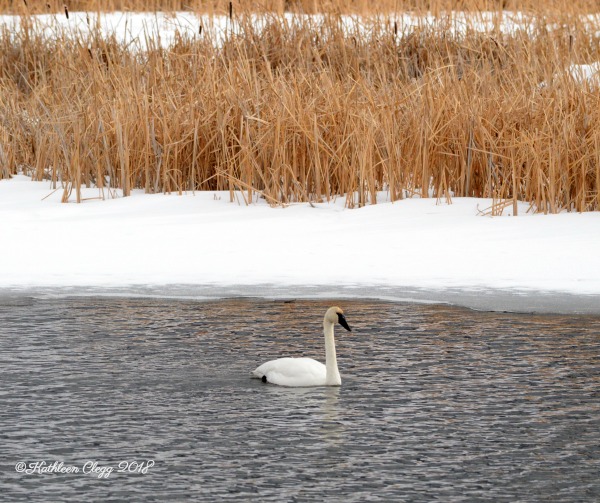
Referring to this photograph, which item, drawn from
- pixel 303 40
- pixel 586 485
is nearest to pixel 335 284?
pixel 586 485

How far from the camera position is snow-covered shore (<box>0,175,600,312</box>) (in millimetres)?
7934

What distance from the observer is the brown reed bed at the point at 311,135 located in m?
10.1

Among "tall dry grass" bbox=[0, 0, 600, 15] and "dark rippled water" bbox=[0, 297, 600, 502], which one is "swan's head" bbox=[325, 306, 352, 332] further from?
"tall dry grass" bbox=[0, 0, 600, 15]

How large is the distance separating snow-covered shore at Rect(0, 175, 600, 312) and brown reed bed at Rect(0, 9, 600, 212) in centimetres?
31

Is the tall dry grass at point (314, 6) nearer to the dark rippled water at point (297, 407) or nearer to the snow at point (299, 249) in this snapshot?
the snow at point (299, 249)

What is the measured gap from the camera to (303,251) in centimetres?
903

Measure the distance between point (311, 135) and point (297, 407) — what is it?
5543mm

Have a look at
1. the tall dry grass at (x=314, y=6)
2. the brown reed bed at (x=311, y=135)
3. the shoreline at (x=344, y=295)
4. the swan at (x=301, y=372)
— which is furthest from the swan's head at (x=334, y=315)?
the tall dry grass at (x=314, y=6)

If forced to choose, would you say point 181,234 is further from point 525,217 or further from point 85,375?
point 85,375

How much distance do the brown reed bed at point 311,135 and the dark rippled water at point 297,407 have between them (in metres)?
3.17

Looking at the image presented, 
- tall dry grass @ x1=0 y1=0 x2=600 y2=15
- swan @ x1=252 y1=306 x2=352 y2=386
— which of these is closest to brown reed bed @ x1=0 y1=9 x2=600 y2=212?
tall dry grass @ x1=0 y1=0 x2=600 y2=15

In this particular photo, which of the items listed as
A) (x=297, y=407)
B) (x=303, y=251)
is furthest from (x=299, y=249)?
(x=297, y=407)

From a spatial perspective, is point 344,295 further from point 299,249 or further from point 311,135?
point 311,135

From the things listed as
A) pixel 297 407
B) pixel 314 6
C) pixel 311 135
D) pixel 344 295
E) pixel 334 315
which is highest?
pixel 314 6
